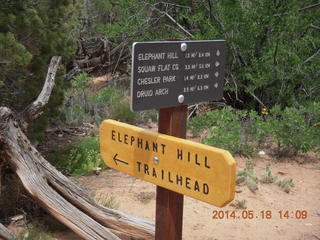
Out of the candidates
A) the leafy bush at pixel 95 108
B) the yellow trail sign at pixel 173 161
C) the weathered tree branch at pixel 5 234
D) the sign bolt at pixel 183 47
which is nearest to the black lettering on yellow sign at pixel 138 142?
the yellow trail sign at pixel 173 161

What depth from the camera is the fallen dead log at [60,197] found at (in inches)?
153

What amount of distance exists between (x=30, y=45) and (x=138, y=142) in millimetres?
3100

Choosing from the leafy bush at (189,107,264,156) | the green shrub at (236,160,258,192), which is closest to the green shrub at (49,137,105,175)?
the leafy bush at (189,107,264,156)

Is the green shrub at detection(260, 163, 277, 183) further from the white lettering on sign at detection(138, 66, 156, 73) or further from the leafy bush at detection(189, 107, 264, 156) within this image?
the white lettering on sign at detection(138, 66, 156, 73)

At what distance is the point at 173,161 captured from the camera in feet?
7.93

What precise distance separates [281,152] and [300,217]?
176 centimetres

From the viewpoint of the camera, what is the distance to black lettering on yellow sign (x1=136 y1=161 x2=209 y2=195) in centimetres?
231

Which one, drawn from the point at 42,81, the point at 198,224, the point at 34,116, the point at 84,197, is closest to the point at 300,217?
the point at 198,224

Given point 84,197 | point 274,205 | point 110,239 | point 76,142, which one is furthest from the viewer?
point 76,142

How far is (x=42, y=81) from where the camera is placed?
566cm

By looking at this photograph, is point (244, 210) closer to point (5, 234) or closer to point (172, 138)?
point (5, 234)

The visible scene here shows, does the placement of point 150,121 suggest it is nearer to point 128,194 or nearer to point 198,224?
point 128,194

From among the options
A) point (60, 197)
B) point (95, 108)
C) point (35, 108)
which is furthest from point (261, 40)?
point (60, 197)

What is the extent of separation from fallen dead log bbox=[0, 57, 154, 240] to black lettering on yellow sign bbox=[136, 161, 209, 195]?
1482 millimetres
